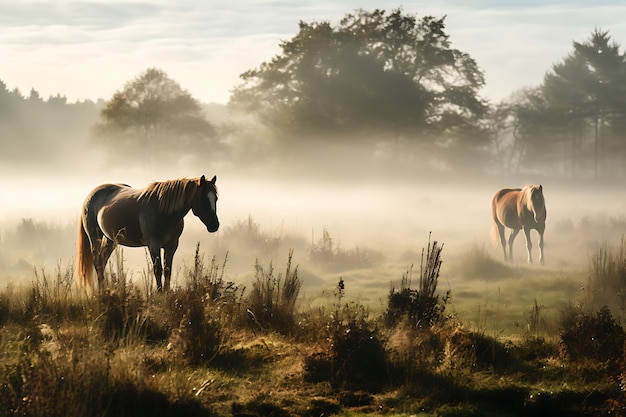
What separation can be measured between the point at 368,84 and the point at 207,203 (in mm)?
29801

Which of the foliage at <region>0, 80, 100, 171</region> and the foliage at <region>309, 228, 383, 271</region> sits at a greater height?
the foliage at <region>0, 80, 100, 171</region>

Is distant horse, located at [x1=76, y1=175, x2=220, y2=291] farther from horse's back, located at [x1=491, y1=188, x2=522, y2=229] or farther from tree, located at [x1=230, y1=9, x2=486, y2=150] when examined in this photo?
tree, located at [x1=230, y1=9, x2=486, y2=150]

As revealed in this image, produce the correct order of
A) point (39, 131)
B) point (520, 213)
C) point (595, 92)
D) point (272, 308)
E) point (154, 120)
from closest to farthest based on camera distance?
1. point (272, 308)
2. point (520, 213)
3. point (154, 120)
4. point (595, 92)
5. point (39, 131)

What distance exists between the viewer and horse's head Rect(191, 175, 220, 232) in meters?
9.80

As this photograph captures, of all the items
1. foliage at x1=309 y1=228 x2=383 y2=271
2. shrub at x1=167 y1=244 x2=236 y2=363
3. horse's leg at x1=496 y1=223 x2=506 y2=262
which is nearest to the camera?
shrub at x1=167 y1=244 x2=236 y2=363

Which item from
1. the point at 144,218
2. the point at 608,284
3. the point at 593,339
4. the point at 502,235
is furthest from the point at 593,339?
the point at 502,235

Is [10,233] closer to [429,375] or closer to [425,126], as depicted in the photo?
[429,375]

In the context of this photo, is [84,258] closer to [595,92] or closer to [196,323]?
[196,323]

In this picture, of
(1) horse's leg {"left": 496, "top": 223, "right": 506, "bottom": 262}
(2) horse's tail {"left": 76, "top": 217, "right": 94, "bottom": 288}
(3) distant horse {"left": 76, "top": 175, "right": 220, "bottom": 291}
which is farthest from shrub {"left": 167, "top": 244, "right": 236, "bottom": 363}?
(1) horse's leg {"left": 496, "top": 223, "right": 506, "bottom": 262}

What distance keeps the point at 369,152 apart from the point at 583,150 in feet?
76.9

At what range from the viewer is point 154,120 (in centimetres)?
3791

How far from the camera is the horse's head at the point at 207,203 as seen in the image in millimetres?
9805

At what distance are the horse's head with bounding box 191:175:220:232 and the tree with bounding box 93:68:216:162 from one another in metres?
28.9

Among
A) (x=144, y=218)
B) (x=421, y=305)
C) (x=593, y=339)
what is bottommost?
(x=593, y=339)
